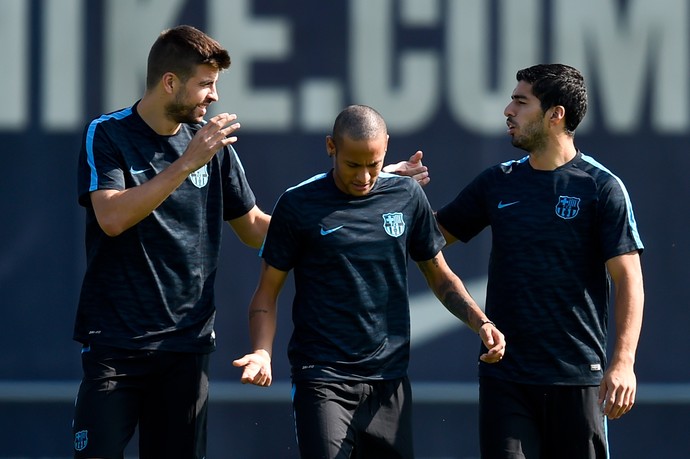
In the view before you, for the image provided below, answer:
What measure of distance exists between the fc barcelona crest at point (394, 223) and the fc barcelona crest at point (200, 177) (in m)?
0.69

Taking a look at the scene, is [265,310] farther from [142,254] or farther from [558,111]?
[558,111]

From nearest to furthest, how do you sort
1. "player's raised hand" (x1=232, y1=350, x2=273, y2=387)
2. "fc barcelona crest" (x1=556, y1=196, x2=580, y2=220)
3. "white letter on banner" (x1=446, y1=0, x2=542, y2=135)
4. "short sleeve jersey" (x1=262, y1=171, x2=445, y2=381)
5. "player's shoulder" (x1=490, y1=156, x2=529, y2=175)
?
"player's raised hand" (x1=232, y1=350, x2=273, y2=387)
"short sleeve jersey" (x1=262, y1=171, x2=445, y2=381)
"fc barcelona crest" (x1=556, y1=196, x2=580, y2=220)
"player's shoulder" (x1=490, y1=156, x2=529, y2=175)
"white letter on banner" (x1=446, y1=0, x2=542, y2=135)

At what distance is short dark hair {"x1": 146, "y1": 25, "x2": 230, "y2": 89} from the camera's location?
442 centimetres

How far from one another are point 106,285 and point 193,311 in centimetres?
33

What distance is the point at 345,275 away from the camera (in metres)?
4.25

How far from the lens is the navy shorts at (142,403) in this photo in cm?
424

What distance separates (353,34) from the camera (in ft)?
20.1

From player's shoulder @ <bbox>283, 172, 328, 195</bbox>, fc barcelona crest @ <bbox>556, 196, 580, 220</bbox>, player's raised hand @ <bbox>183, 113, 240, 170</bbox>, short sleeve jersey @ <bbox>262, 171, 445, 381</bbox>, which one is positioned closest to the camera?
player's raised hand @ <bbox>183, 113, 240, 170</bbox>

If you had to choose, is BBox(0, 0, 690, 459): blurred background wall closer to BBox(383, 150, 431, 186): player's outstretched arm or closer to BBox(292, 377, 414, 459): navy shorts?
BBox(383, 150, 431, 186): player's outstretched arm

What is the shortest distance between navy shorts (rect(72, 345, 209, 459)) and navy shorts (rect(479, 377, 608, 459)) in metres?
1.11

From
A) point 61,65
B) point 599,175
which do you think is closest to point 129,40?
point 61,65

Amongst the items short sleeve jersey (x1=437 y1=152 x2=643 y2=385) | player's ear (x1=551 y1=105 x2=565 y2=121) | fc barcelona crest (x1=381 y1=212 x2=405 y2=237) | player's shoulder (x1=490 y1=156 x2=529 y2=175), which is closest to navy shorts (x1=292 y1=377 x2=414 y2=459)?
short sleeve jersey (x1=437 y1=152 x2=643 y2=385)

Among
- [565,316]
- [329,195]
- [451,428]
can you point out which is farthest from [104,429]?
[451,428]

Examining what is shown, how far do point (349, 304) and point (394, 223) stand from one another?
0.35 meters
